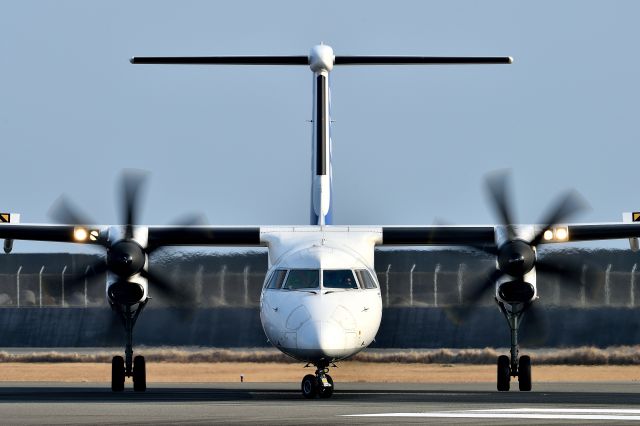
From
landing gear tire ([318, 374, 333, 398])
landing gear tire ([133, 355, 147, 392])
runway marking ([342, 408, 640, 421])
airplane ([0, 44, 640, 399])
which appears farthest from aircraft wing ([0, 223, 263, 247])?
runway marking ([342, 408, 640, 421])

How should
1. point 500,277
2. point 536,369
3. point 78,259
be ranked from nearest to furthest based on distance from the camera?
point 500,277, point 536,369, point 78,259

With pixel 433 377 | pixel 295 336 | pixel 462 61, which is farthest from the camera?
pixel 433 377

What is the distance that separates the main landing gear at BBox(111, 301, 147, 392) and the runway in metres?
0.41

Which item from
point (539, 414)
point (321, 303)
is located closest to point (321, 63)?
point (321, 303)

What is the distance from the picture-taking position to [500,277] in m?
30.8

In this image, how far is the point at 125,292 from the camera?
3094 cm

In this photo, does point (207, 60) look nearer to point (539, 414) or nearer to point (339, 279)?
point (339, 279)

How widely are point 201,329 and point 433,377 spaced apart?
1172cm

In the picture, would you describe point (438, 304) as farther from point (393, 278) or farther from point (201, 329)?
point (201, 329)

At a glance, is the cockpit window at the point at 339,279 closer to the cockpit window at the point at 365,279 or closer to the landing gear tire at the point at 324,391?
the cockpit window at the point at 365,279

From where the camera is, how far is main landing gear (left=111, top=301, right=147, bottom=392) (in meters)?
31.8

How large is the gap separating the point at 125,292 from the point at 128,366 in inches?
89.1

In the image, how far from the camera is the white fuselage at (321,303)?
25234 mm

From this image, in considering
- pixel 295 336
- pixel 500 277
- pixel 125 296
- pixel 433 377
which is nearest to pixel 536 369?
pixel 433 377
